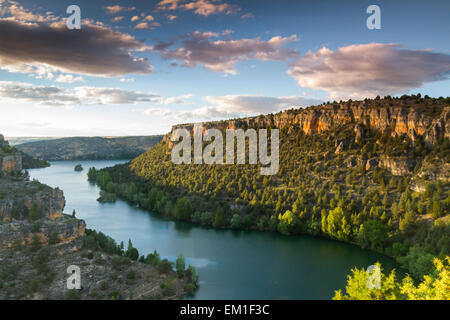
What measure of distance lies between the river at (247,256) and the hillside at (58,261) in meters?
5.47

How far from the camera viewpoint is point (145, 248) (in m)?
50.6

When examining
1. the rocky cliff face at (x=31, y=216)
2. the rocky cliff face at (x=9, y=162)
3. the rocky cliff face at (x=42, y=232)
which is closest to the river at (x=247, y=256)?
the rocky cliff face at (x=42, y=232)

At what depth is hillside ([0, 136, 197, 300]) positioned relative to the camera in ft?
99.0

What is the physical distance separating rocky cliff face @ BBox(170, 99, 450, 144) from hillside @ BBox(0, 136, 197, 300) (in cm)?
5516

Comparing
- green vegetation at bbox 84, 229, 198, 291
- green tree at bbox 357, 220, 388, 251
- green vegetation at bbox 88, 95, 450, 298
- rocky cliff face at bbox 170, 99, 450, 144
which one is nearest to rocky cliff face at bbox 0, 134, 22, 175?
green vegetation at bbox 84, 229, 198, 291

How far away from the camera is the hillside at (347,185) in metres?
46.2

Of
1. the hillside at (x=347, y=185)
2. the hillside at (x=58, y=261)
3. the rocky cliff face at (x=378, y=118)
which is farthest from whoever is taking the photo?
the rocky cliff face at (x=378, y=118)

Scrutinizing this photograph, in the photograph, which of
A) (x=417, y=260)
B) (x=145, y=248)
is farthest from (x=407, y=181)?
(x=145, y=248)

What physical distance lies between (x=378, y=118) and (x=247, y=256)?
46811mm

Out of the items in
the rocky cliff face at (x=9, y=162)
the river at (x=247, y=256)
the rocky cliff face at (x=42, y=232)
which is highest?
the rocky cliff face at (x=9, y=162)

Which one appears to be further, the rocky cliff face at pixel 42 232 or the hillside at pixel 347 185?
the hillside at pixel 347 185

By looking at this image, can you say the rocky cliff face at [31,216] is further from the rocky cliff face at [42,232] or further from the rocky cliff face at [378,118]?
the rocky cliff face at [378,118]
